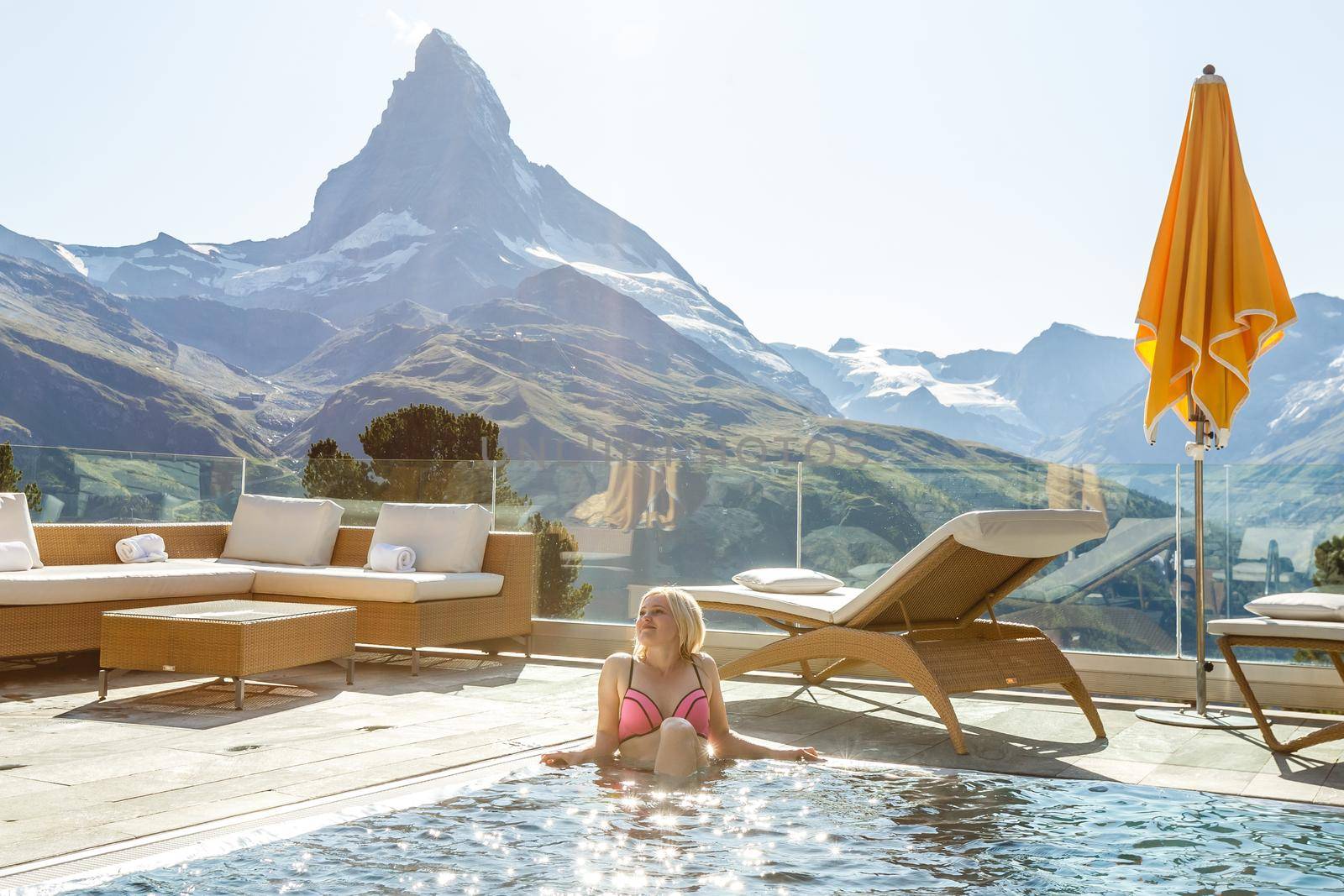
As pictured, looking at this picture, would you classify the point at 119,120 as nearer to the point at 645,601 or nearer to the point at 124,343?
the point at 124,343

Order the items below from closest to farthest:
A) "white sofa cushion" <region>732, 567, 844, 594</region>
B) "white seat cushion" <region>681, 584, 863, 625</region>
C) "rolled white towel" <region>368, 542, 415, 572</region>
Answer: "white seat cushion" <region>681, 584, 863, 625</region>, "white sofa cushion" <region>732, 567, 844, 594</region>, "rolled white towel" <region>368, 542, 415, 572</region>

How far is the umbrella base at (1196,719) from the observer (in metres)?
4.67

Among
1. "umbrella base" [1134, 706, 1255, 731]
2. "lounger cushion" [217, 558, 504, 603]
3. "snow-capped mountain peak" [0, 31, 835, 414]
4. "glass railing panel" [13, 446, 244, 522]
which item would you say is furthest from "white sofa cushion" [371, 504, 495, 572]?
"snow-capped mountain peak" [0, 31, 835, 414]

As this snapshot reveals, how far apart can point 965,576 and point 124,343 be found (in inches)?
3665

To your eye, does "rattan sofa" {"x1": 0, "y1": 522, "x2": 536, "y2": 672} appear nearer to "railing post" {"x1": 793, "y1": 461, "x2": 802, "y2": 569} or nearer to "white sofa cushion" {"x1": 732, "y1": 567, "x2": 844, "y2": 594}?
"railing post" {"x1": 793, "y1": 461, "x2": 802, "y2": 569}

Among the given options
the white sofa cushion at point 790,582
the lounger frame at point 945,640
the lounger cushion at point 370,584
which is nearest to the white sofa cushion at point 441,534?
the lounger cushion at point 370,584

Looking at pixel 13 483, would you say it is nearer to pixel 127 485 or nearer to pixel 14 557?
pixel 127 485

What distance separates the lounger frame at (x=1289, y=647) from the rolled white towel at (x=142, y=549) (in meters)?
5.21

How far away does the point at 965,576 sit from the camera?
178 inches

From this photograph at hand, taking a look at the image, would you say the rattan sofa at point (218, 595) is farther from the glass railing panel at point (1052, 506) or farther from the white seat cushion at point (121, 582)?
the glass railing panel at point (1052, 506)

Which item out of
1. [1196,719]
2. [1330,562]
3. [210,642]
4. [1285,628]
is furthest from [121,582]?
[1330,562]

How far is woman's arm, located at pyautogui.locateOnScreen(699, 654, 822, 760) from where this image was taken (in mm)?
3473

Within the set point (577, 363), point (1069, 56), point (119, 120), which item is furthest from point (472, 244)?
point (1069, 56)

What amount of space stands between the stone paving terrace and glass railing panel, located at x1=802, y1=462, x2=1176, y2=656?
55 cm
